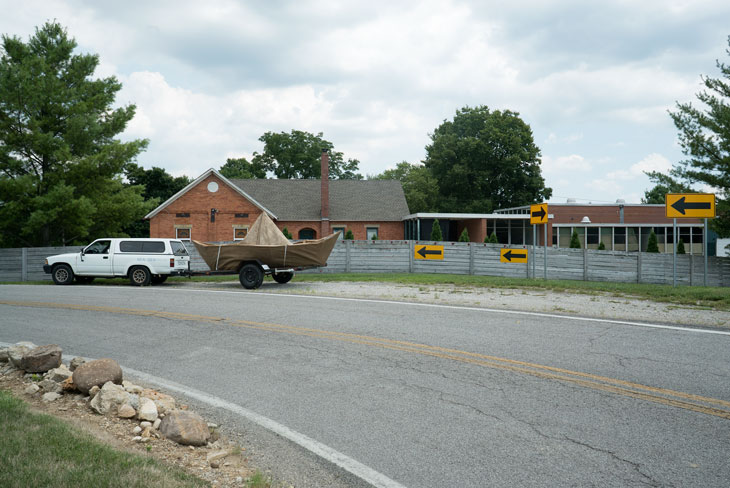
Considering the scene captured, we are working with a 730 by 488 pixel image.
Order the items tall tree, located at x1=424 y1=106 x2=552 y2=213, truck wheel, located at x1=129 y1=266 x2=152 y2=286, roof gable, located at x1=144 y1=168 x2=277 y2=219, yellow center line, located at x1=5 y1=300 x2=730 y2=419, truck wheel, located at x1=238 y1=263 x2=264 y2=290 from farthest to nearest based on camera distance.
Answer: tall tree, located at x1=424 y1=106 x2=552 y2=213 < roof gable, located at x1=144 y1=168 x2=277 y2=219 < truck wheel, located at x1=129 y1=266 x2=152 y2=286 < truck wheel, located at x1=238 y1=263 x2=264 y2=290 < yellow center line, located at x1=5 y1=300 x2=730 y2=419

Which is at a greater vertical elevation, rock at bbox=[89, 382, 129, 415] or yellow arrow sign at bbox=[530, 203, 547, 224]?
yellow arrow sign at bbox=[530, 203, 547, 224]

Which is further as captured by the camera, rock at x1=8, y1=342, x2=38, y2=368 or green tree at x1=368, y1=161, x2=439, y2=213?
green tree at x1=368, y1=161, x2=439, y2=213

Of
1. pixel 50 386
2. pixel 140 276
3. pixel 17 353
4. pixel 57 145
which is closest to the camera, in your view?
pixel 50 386

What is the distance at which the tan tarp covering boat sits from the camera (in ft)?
57.6

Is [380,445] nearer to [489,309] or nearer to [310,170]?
[489,309]

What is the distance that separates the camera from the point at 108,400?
5.34m

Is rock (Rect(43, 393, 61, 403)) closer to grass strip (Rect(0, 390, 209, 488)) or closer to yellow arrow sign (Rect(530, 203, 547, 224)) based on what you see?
grass strip (Rect(0, 390, 209, 488))

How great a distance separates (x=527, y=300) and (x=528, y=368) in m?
7.11

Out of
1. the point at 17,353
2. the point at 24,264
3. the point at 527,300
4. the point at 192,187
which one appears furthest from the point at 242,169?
the point at 17,353

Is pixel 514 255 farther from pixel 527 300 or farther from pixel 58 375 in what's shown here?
pixel 58 375

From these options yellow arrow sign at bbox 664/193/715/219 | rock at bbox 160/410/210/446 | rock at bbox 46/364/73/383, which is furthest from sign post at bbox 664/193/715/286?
rock at bbox 46/364/73/383

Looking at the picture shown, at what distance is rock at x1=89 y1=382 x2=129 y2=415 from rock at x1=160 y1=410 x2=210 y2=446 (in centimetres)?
71

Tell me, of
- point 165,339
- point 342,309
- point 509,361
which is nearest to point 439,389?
point 509,361

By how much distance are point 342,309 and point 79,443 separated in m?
7.49
